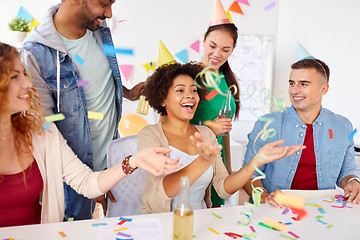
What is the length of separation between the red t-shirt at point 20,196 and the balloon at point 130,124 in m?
1.74

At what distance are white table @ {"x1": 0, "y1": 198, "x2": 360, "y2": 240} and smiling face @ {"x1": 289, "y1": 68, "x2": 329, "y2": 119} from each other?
67 cm

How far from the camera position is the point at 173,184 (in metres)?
1.43

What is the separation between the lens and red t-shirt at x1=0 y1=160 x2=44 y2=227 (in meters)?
1.33

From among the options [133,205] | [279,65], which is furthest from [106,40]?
[279,65]

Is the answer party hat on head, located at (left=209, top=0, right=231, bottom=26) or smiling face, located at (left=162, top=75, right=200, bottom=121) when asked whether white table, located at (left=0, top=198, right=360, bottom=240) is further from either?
party hat on head, located at (left=209, top=0, right=231, bottom=26)

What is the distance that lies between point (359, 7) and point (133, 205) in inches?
94.2

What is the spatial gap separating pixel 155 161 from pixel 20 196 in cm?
57

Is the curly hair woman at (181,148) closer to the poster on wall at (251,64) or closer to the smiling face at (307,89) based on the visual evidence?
the smiling face at (307,89)

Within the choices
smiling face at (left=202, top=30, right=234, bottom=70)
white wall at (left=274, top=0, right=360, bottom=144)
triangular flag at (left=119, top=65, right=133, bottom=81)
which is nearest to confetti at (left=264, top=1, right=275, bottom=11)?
white wall at (left=274, top=0, right=360, bottom=144)

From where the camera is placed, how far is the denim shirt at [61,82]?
167cm

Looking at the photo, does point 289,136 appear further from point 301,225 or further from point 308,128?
point 301,225

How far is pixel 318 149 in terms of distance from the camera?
1.90 m

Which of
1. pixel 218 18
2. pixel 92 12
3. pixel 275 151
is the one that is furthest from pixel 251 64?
pixel 275 151

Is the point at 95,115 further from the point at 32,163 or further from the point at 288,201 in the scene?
the point at 288,201
